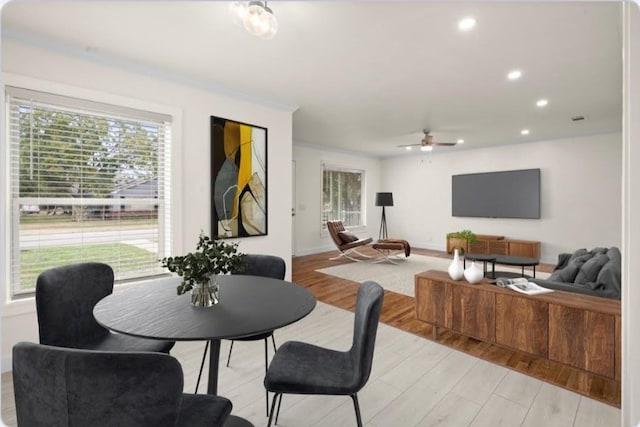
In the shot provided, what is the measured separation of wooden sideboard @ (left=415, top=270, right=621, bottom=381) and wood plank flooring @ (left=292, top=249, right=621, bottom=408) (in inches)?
4.3

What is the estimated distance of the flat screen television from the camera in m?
6.18

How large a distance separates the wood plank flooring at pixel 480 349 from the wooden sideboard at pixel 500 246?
3345 millimetres

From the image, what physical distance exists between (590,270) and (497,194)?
4.33 meters

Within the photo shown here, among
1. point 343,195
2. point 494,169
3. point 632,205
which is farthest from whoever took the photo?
point 343,195

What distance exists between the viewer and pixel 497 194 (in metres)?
6.62

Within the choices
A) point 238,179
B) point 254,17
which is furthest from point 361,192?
point 254,17

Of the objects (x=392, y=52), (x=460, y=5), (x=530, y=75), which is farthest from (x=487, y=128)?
(x=460, y=5)

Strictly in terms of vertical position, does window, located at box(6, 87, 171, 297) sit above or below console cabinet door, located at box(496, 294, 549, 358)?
above

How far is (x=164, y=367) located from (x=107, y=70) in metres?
2.89

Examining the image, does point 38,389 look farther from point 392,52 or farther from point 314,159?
point 314,159

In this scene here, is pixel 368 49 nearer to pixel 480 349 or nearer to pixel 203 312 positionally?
pixel 203 312

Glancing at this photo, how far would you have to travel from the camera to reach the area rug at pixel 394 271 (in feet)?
14.8

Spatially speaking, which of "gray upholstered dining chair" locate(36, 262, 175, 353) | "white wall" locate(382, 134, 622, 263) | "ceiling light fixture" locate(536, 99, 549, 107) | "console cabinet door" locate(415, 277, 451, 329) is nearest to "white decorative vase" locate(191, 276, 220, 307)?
"gray upholstered dining chair" locate(36, 262, 175, 353)

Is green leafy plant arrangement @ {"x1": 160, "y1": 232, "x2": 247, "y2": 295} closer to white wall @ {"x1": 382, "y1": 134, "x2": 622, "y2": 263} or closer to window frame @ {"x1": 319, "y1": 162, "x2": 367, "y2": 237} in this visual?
window frame @ {"x1": 319, "y1": 162, "x2": 367, "y2": 237}
